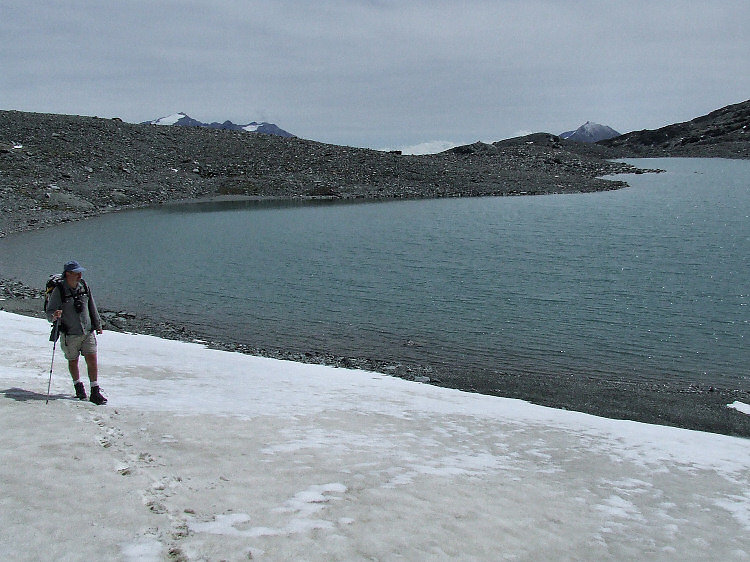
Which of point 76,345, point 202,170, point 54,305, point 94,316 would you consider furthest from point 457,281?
point 202,170

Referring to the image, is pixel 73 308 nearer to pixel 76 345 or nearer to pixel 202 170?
pixel 76 345

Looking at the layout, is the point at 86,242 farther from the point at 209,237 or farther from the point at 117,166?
the point at 117,166

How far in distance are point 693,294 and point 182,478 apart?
85.3 ft

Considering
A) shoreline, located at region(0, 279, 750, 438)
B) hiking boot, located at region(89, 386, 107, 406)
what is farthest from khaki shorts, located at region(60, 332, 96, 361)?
shoreline, located at region(0, 279, 750, 438)

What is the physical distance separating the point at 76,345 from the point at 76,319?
1.66 feet

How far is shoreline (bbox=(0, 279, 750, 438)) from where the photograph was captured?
51.5 feet

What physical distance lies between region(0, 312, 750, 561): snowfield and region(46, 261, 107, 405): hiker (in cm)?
52

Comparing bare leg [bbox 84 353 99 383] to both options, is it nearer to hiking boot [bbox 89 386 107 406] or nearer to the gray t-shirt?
hiking boot [bbox 89 386 107 406]

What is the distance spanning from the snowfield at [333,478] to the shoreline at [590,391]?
61.3 inches

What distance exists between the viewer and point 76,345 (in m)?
11.5

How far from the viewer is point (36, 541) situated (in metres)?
6.16

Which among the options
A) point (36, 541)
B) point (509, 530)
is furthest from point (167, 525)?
point (509, 530)

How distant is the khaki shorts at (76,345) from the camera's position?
11.4 metres

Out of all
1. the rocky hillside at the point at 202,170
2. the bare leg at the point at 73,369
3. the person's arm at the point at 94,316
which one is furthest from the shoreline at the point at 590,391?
the rocky hillside at the point at 202,170
